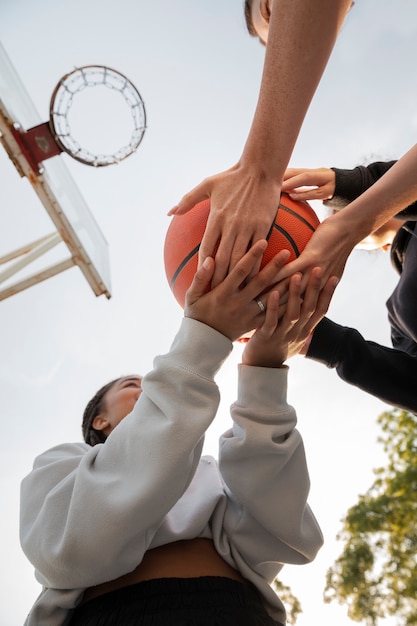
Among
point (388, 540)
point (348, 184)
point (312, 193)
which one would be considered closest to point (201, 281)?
point (312, 193)

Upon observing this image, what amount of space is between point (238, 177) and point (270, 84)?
0.37m

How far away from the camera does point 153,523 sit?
1.82 metres

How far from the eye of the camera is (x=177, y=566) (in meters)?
1.98

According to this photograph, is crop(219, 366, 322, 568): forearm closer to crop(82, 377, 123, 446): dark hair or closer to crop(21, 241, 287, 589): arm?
crop(21, 241, 287, 589): arm

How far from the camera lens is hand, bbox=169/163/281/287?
196 centimetres

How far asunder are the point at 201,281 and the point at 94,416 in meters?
1.62

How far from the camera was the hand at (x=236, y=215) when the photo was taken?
1958 millimetres

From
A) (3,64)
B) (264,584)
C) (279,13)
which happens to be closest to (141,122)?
(3,64)

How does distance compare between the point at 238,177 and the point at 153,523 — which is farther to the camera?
the point at 238,177

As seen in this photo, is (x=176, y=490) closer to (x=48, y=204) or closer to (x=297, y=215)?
(x=297, y=215)

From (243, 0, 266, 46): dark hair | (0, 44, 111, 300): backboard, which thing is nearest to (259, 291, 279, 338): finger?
(243, 0, 266, 46): dark hair

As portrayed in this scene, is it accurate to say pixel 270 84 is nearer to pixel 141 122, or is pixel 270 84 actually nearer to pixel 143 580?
pixel 143 580

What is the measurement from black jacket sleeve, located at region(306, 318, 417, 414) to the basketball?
1.08 metres

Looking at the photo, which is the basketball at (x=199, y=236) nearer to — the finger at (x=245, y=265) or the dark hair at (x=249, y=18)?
the finger at (x=245, y=265)
